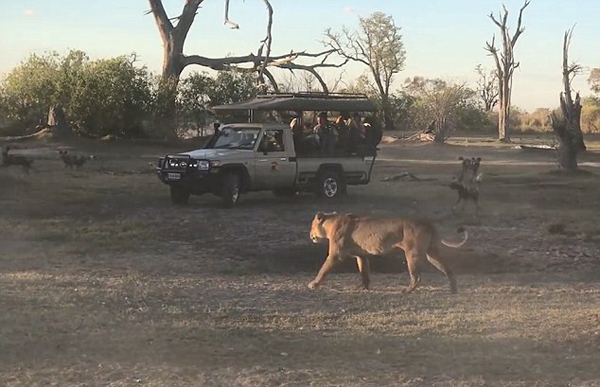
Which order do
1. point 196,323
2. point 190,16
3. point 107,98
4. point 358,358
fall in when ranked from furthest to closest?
point 190,16 → point 107,98 → point 196,323 → point 358,358

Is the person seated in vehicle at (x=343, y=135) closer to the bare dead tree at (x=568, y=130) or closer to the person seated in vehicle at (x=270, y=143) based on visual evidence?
the person seated in vehicle at (x=270, y=143)

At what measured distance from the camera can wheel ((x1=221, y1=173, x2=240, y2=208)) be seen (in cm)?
1881

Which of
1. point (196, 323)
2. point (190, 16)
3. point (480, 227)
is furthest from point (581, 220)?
point (190, 16)

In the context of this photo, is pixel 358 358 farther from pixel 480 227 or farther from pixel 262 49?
pixel 262 49

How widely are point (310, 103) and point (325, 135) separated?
2.70ft

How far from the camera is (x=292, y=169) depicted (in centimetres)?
Answer: 2011

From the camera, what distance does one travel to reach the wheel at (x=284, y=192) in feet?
67.5

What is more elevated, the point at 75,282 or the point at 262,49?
the point at 262,49

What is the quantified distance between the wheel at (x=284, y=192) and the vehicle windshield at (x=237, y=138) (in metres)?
1.34

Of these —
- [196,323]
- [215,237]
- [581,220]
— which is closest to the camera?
[196,323]

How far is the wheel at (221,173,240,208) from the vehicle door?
471 millimetres

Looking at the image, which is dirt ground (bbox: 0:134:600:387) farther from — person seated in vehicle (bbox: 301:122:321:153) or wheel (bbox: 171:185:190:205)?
person seated in vehicle (bbox: 301:122:321:153)

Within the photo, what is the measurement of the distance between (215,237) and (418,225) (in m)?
5.42

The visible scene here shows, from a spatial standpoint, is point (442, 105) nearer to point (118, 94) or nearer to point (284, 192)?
point (118, 94)
